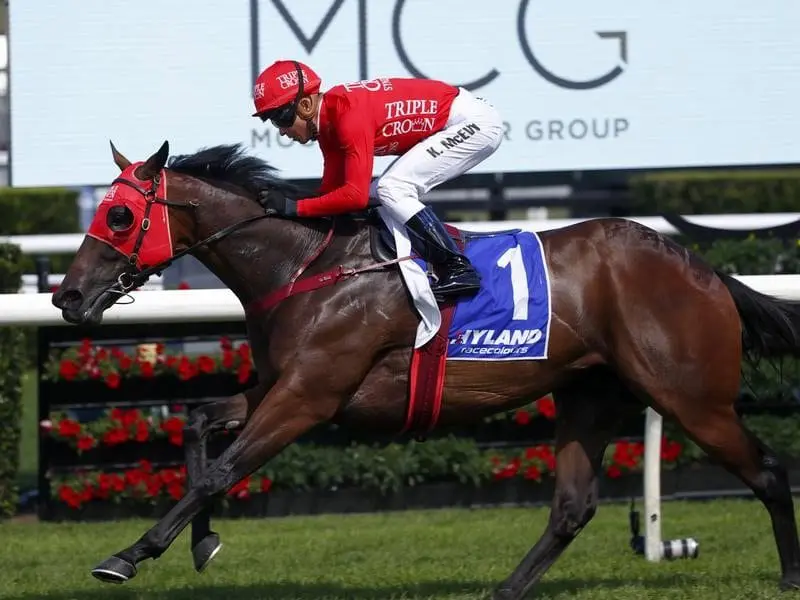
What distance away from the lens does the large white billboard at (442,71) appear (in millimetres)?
7922

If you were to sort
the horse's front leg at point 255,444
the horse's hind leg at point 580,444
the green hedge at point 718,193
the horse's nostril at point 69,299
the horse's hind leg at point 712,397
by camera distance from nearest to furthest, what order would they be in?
the horse's front leg at point 255,444 < the horse's nostril at point 69,299 < the horse's hind leg at point 712,397 < the horse's hind leg at point 580,444 < the green hedge at point 718,193

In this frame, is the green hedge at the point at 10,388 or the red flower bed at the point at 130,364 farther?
the red flower bed at the point at 130,364

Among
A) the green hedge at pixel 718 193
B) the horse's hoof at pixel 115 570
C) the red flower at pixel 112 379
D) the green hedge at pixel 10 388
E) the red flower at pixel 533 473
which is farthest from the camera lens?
the green hedge at pixel 718 193

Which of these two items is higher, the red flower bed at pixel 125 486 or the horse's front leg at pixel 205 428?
the horse's front leg at pixel 205 428

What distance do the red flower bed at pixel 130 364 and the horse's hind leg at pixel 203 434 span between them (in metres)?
2.41

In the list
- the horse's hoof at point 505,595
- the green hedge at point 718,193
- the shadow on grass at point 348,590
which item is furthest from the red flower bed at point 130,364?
the green hedge at point 718,193

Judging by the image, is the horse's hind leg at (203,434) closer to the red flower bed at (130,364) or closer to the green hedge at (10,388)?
the red flower bed at (130,364)

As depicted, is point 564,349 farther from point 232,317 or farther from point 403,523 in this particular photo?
point 403,523

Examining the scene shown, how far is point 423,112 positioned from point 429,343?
82 cm

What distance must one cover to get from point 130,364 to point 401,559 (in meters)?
2.02

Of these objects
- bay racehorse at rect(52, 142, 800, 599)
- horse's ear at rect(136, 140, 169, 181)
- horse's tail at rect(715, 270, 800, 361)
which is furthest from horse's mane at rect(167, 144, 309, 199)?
horse's tail at rect(715, 270, 800, 361)

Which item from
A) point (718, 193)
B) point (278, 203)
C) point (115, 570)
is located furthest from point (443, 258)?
point (718, 193)

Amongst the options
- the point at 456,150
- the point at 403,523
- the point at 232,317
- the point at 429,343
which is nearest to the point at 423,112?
the point at 456,150

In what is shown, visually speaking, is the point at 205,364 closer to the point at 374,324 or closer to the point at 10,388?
the point at 10,388
